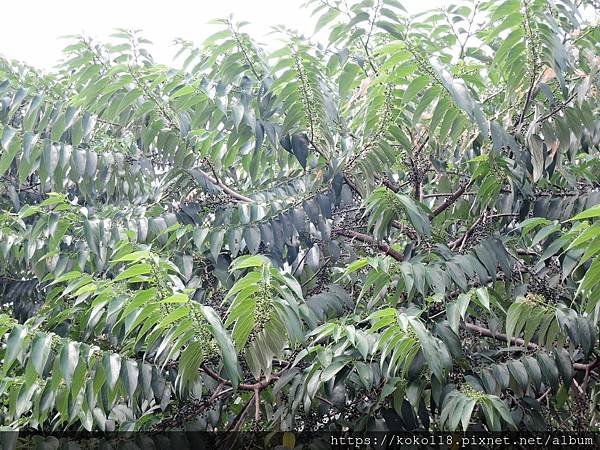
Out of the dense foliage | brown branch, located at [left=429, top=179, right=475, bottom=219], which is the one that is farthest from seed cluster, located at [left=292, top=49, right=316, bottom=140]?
brown branch, located at [left=429, top=179, right=475, bottom=219]

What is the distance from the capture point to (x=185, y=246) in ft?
8.28

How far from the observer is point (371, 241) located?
8.68ft

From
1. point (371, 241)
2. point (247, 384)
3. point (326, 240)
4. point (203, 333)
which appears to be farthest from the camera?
point (371, 241)

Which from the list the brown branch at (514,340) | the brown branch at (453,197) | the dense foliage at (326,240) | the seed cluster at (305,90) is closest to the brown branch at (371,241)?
the dense foliage at (326,240)

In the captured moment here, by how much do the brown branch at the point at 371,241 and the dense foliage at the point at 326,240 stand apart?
0.04ft

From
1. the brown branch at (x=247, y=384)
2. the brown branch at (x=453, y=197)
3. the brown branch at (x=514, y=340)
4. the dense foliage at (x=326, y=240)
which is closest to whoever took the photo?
the dense foliage at (x=326, y=240)

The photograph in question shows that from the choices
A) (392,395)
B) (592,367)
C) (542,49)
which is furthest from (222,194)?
(592,367)

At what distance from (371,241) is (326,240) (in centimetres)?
26

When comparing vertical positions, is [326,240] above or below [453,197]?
below

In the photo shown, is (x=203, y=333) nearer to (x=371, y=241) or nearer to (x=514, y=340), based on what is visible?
(x=371, y=241)

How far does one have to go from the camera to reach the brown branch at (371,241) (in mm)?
2594

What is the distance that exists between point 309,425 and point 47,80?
7.42ft

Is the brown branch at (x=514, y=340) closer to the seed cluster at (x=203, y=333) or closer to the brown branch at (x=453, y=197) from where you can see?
the brown branch at (x=453, y=197)

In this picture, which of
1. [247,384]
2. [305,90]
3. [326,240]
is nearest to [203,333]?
[247,384]
